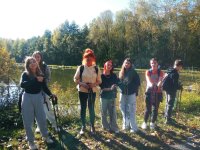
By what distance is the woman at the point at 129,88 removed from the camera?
28.4 ft

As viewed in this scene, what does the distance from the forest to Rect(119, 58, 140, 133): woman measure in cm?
3073

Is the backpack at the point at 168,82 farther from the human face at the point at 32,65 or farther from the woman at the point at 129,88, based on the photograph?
the human face at the point at 32,65

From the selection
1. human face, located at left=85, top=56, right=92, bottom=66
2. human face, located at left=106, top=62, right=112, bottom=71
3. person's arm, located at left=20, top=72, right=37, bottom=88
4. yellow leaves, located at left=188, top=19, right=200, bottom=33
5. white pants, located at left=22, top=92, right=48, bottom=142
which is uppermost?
yellow leaves, located at left=188, top=19, right=200, bottom=33

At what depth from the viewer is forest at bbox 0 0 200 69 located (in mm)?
51781

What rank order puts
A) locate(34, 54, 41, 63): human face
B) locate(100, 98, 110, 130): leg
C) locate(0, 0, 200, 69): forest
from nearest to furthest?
locate(34, 54, 41, 63): human face < locate(100, 98, 110, 130): leg < locate(0, 0, 200, 69): forest

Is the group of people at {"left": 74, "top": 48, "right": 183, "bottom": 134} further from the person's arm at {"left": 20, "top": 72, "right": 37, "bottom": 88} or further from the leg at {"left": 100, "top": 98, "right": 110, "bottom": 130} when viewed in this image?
the person's arm at {"left": 20, "top": 72, "right": 37, "bottom": 88}

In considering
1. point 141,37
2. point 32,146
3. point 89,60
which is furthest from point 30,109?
point 141,37

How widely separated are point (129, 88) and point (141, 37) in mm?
50194

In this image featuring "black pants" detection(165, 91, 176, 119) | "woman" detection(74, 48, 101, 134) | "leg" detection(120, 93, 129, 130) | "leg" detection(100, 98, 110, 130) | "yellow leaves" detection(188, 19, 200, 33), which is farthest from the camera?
"yellow leaves" detection(188, 19, 200, 33)

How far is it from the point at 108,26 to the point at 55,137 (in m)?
59.3

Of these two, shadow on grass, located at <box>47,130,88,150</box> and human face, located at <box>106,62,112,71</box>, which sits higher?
human face, located at <box>106,62,112,71</box>

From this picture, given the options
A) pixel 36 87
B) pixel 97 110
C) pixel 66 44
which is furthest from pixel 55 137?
pixel 66 44

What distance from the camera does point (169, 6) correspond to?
2023 inches

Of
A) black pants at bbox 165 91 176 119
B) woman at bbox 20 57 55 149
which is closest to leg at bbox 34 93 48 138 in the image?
woman at bbox 20 57 55 149
